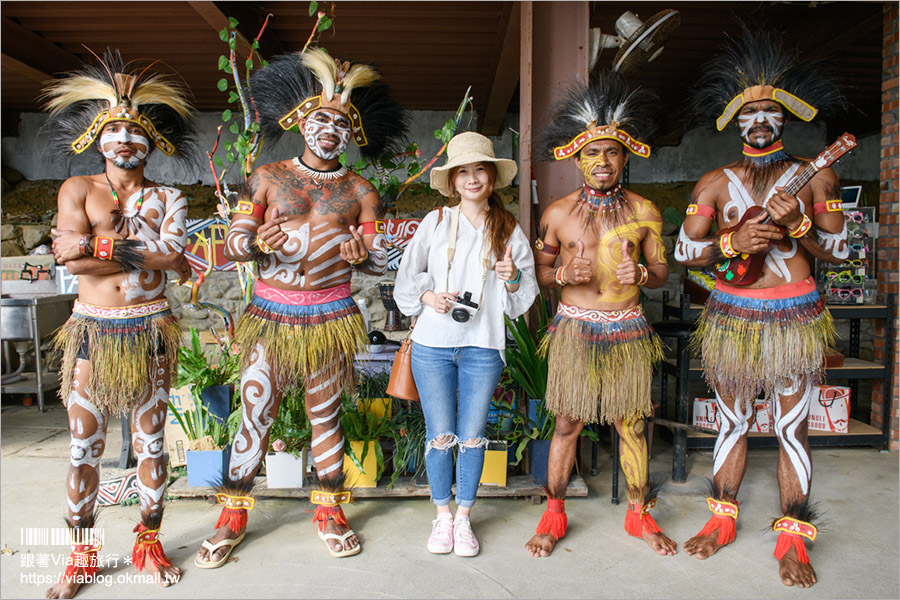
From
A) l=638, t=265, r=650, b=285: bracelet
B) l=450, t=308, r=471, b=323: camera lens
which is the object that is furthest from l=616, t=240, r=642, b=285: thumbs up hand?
l=450, t=308, r=471, b=323: camera lens

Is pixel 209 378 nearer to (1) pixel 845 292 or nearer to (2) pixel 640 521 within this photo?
(2) pixel 640 521

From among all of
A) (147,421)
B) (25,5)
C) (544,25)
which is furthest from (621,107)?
(25,5)

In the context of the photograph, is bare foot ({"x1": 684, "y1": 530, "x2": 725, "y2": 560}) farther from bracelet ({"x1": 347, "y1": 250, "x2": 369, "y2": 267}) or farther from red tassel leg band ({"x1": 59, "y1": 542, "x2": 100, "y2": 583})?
red tassel leg band ({"x1": 59, "y1": 542, "x2": 100, "y2": 583})

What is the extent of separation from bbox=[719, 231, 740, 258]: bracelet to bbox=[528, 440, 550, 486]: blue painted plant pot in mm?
1325

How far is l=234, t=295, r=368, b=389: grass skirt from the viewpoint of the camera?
8.21 ft

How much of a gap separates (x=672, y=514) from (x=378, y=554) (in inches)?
59.8

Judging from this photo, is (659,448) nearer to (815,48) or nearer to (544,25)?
(544,25)

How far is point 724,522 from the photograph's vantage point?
2635 millimetres

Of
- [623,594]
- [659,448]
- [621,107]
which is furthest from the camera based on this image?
[659,448]

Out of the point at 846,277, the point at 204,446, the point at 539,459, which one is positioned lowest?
the point at 539,459

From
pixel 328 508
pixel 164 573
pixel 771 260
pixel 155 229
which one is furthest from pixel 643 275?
pixel 164 573

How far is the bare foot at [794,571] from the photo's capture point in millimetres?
2338

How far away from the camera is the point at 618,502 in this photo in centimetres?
310

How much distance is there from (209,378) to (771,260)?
2.86 m
